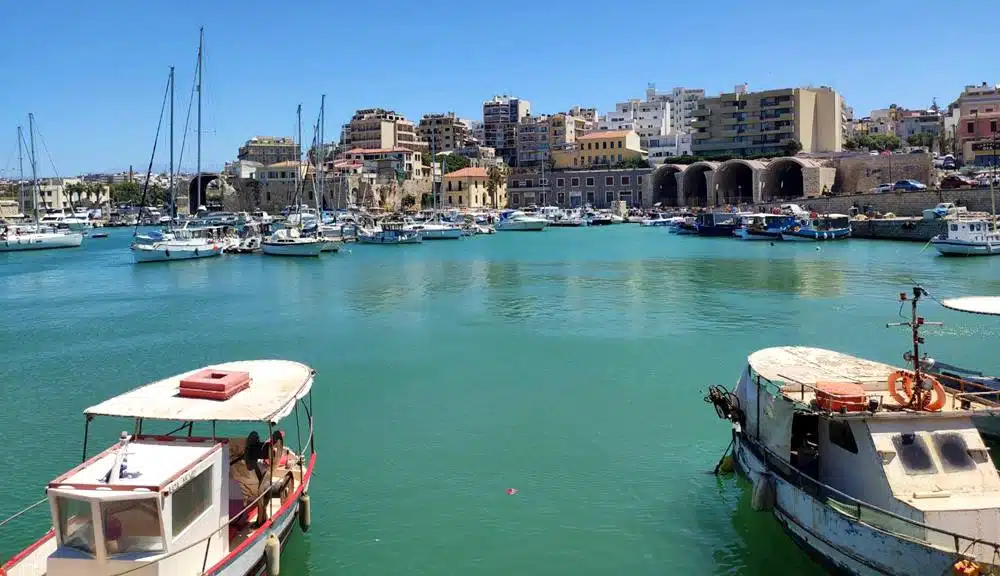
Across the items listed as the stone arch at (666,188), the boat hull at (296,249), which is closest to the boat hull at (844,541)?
the boat hull at (296,249)

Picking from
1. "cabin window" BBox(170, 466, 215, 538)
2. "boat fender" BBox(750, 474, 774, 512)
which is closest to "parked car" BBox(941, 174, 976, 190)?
"boat fender" BBox(750, 474, 774, 512)

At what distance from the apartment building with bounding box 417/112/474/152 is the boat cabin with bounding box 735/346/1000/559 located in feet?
404

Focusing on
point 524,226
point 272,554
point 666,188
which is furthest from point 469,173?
point 272,554

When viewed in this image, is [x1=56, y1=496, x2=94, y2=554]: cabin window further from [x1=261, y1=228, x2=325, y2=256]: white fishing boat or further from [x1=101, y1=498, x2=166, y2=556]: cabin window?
[x1=261, y1=228, x2=325, y2=256]: white fishing boat

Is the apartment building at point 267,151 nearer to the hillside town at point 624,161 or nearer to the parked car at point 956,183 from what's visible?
the hillside town at point 624,161

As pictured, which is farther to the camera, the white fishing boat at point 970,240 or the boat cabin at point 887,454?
the white fishing boat at point 970,240

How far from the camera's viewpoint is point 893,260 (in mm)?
46219

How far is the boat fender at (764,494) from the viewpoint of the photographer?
1029 centimetres

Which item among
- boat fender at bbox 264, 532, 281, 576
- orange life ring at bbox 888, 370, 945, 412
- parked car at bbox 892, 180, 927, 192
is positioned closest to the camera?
boat fender at bbox 264, 532, 281, 576

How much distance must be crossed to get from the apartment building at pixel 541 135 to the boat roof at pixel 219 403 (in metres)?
111

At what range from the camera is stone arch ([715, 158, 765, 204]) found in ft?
294

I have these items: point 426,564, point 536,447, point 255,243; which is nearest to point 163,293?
point 255,243

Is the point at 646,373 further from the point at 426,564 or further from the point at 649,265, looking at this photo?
the point at 649,265

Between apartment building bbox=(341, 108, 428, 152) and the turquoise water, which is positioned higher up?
apartment building bbox=(341, 108, 428, 152)
